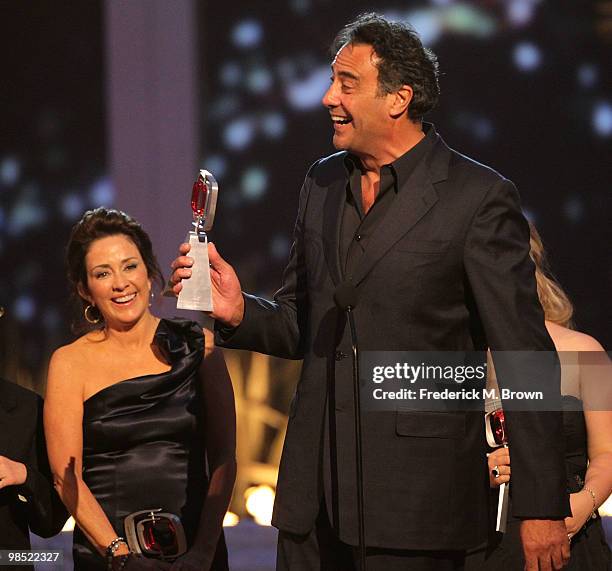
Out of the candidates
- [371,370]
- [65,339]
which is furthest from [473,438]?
[65,339]

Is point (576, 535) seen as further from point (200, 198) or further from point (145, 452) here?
point (200, 198)

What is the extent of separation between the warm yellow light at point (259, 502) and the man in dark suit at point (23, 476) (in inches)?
75.9

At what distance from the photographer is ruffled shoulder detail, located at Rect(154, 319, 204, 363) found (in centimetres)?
285

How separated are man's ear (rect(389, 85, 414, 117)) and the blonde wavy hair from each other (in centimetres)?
75

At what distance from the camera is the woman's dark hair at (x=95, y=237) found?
2898mm

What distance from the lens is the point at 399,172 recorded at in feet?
6.98

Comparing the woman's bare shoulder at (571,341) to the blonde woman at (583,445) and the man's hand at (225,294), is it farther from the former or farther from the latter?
the man's hand at (225,294)

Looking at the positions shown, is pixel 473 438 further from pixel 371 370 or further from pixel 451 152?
pixel 451 152

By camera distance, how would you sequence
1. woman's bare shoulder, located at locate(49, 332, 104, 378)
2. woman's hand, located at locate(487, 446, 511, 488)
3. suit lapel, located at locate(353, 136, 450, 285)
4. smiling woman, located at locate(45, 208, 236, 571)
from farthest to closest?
woman's bare shoulder, located at locate(49, 332, 104, 378)
smiling woman, located at locate(45, 208, 236, 571)
woman's hand, located at locate(487, 446, 511, 488)
suit lapel, located at locate(353, 136, 450, 285)

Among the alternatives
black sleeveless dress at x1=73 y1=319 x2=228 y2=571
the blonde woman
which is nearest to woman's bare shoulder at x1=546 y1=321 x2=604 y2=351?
the blonde woman

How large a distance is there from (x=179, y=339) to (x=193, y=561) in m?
0.59

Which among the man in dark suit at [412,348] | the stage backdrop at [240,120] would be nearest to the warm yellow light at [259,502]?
the stage backdrop at [240,120]

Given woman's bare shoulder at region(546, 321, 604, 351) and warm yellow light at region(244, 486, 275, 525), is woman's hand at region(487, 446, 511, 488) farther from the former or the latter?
warm yellow light at region(244, 486, 275, 525)

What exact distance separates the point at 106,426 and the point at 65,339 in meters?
2.06
